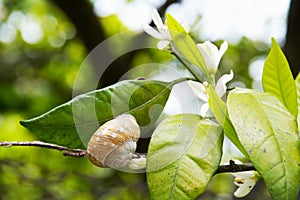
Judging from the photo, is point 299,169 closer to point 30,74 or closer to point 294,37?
point 294,37

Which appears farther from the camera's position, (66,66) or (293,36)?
(66,66)

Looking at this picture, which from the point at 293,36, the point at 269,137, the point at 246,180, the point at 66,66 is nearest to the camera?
the point at 269,137

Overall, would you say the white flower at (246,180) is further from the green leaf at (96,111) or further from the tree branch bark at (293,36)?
the tree branch bark at (293,36)

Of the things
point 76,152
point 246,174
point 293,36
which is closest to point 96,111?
point 76,152

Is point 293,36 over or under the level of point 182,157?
under

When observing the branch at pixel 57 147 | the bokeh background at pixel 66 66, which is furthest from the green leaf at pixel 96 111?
the bokeh background at pixel 66 66

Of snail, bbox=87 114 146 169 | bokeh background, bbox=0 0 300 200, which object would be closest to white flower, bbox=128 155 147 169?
snail, bbox=87 114 146 169

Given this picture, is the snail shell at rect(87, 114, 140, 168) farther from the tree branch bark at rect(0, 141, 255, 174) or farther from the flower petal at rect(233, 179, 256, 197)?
the flower petal at rect(233, 179, 256, 197)

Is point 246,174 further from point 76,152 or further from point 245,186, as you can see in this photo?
point 76,152
